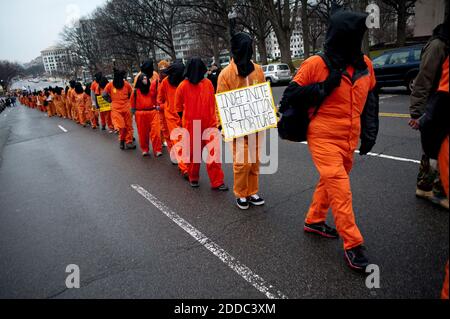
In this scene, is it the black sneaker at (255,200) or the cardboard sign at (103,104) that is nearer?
the black sneaker at (255,200)

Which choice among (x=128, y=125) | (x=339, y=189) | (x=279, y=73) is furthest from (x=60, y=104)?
(x=339, y=189)

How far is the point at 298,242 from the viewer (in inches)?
132

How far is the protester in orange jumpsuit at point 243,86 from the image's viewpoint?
373cm

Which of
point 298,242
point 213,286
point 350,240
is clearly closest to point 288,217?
point 298,242

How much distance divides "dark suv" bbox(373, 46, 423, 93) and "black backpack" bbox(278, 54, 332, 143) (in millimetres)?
10902

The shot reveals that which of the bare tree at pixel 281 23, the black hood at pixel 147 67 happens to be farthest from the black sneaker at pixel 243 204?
the bare tree at pixel 281 23

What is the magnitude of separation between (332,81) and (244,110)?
1459 millimetres

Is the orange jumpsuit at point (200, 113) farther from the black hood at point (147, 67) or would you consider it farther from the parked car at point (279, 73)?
the parked car at point (279, 73)

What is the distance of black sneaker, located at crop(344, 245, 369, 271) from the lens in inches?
108

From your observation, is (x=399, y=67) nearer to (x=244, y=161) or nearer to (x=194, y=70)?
(x=194, y=70)

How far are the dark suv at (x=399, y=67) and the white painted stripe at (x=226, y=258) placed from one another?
433 inches

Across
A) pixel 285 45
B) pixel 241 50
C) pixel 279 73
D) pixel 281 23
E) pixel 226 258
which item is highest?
pixel 281 23

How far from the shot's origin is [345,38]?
2.63 meters

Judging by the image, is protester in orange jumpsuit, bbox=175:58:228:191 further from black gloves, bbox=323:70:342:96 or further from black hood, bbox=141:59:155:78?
black hood, bbox=141:59:155:78
